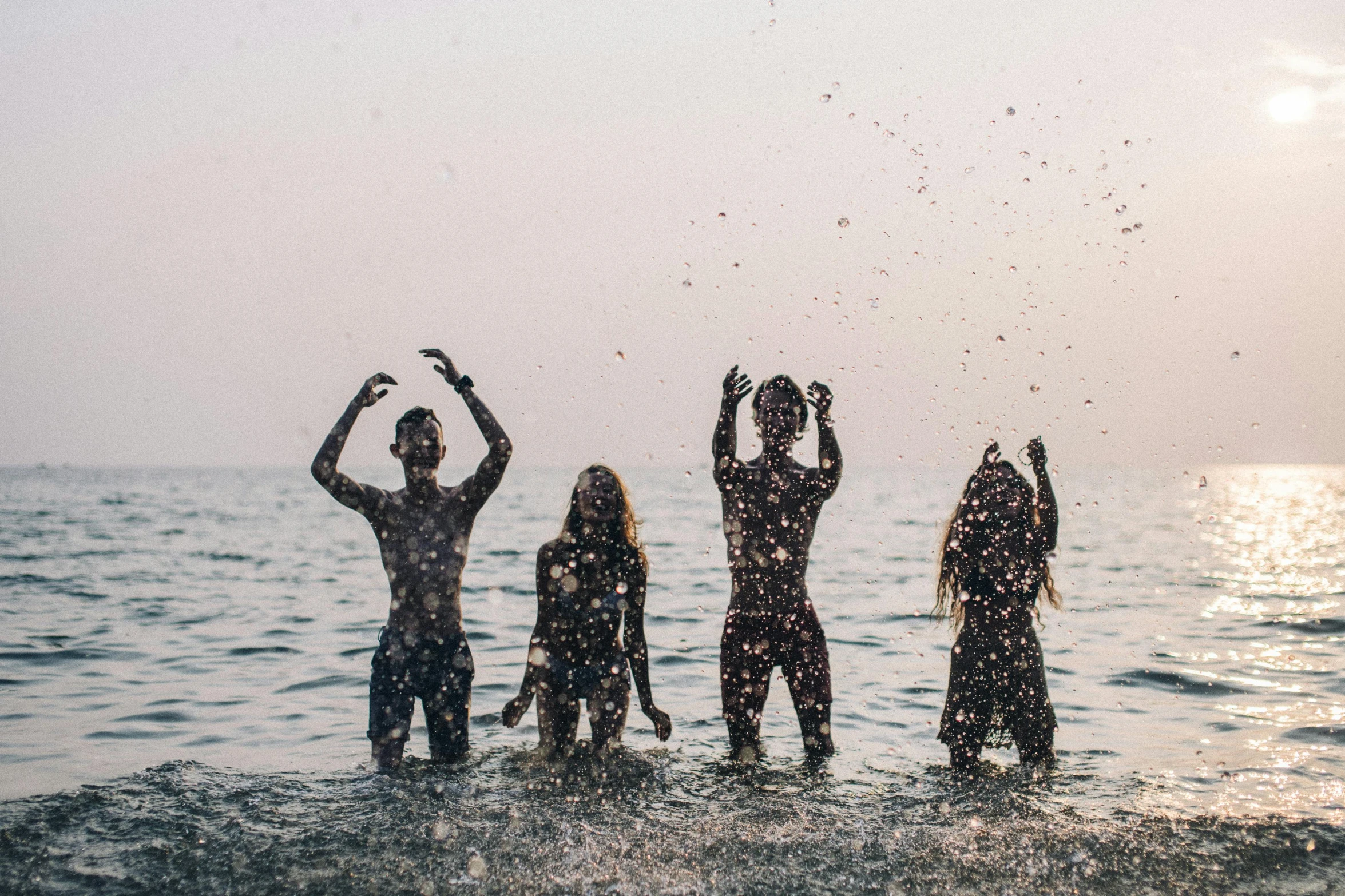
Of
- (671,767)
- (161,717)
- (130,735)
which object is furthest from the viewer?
(161,717)

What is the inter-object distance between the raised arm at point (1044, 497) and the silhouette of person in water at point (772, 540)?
1.25 m

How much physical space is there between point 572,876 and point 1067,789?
3409 mm

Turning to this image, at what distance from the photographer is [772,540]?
21.1 ft

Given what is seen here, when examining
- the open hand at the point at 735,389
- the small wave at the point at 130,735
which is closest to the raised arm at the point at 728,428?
the open hand at the point at 735,389

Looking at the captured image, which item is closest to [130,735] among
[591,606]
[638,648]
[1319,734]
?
[591,606]

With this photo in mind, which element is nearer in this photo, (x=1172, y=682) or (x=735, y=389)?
(x=735, y=389)

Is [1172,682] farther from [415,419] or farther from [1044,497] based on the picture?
[415,419]

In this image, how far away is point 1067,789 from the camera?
649cm

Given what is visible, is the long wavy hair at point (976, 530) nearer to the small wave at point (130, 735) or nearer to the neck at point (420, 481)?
the neck at point (420, 481)

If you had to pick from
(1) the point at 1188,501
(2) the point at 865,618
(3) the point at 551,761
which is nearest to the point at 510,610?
(2) the point at 865,618

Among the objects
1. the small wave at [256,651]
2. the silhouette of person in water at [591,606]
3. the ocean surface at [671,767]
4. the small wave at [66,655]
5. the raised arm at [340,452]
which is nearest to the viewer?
the ocean surface at [671,767]

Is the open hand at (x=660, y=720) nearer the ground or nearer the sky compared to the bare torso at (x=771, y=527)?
nearer the ground

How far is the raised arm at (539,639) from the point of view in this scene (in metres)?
6.38

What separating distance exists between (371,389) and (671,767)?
328 centimetres
